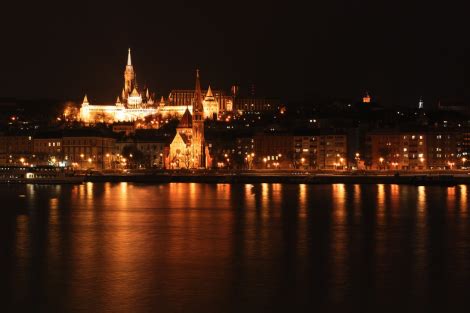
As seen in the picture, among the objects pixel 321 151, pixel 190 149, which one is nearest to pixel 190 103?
pixel 190 149

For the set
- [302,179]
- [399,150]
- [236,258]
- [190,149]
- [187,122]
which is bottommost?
[236,258]

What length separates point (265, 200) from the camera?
1283 inches

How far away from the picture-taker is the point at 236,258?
16.2m

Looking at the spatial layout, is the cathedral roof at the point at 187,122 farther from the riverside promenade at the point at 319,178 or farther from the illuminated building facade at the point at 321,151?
the riverside promenade at the point at 319,178

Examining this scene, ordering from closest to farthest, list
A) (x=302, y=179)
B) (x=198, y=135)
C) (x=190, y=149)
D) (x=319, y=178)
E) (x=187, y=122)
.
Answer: (x=319, y=178), (x=302, y=179), (x=190, y=149), (x=198, y=135), (x=187, y=122)

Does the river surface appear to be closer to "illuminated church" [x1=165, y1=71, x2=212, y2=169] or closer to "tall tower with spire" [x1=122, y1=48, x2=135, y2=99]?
"illuminated church" [x1=165, y1=71, x2=212, y2=169]

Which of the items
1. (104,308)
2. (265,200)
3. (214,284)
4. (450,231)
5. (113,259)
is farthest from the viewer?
(265,200)

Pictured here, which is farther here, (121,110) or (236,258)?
(121,110)

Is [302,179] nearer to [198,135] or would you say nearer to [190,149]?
[190,149]

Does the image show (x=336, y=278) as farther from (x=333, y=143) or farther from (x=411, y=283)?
(x=333, y=143)

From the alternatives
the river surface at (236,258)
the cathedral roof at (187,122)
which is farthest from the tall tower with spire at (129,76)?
the river surface at (236,258)

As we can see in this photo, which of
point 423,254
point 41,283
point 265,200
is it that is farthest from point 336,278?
point 265,200

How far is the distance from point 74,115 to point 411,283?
308 feet

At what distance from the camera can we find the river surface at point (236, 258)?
489 inches
